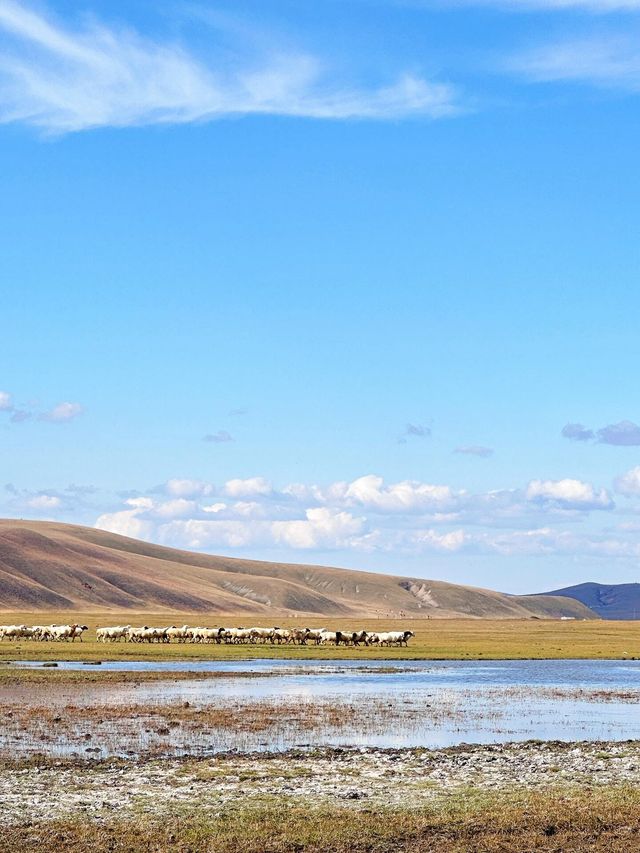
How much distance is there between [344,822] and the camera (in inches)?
703

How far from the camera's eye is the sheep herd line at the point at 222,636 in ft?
265

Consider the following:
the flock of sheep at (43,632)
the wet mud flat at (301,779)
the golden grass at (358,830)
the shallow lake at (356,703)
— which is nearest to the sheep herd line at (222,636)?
the flock of sheep at (43,632)

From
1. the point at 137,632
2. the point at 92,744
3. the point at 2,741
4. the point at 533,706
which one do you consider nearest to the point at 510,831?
the point at 92,744

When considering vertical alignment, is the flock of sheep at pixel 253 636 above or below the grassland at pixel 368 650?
above

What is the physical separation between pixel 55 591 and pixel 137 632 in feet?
369

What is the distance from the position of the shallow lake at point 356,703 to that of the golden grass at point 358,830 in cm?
733

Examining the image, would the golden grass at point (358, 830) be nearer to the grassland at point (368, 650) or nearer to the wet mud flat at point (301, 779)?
the wet mud flat at point (301, 779)

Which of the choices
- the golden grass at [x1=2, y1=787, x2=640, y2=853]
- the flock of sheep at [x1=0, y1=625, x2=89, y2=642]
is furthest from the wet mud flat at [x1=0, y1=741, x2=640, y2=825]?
the flock of sheep at [x1=0, y1=625, x2=89, y2=642]

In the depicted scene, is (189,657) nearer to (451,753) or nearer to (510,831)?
(451,753)

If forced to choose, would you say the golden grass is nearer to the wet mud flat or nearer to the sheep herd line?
the wet mud flat

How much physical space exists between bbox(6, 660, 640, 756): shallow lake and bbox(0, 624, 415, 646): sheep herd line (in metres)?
22.2

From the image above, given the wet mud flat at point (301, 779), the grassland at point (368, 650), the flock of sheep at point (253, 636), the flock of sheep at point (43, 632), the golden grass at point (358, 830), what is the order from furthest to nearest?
the flock of sheep at point (43, 632)
the flock of sheep at point (253, 636)
the grassland at point (368, 650)
the wet mud flat at point (301, 779)
the golden grass at point (358, 830)

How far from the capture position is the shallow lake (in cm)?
2753

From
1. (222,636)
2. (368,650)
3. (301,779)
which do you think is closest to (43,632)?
(222,636)
